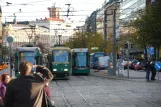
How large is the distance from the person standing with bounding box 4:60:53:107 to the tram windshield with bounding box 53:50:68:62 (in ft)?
112

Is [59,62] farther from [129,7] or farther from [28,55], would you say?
[129,7]

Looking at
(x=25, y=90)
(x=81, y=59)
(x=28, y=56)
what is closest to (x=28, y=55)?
(x=28, y=56)

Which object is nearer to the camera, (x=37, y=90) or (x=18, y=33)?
(x=37, y=90)

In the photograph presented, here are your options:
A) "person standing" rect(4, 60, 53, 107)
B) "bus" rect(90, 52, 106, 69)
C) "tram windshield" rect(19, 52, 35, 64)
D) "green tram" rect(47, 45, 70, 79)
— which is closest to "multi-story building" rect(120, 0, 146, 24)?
"bus" rect(90, 52, 106, 69)

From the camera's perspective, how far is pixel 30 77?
652 centimetres

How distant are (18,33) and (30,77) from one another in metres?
182

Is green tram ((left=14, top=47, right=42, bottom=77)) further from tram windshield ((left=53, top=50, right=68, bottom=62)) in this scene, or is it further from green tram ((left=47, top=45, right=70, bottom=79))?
tram windshield ((left=53, top=50, right=68, bottom=62))

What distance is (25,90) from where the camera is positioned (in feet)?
21.0

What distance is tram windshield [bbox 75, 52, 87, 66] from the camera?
49194 mm

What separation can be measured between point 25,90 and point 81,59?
141ft

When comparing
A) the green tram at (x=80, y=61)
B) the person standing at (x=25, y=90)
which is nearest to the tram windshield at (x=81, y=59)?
the green tram at (x=80, y=61)

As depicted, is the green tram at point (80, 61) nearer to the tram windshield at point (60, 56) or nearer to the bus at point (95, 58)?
the tram windshield at point (60, 56)

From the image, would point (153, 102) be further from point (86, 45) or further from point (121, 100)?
point (86, 45)

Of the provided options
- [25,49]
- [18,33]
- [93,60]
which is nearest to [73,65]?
[25,49]
